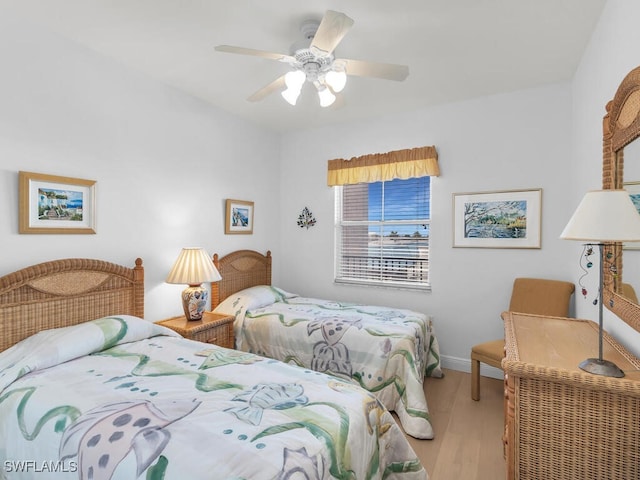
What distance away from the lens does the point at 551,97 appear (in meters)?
2.83

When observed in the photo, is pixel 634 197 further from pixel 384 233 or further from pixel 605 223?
pixel 384 233

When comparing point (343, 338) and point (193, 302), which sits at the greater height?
point (193, 302)

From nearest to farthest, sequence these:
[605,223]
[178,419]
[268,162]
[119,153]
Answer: [605,223]
[178,419]
[119,153]
[268,162]

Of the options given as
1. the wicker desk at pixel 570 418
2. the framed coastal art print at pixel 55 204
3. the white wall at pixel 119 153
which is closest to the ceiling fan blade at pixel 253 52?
the white wall at pixel 119 153

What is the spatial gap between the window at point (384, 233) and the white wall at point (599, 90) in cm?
129

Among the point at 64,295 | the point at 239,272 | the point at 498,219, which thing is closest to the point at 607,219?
the point at 498,219

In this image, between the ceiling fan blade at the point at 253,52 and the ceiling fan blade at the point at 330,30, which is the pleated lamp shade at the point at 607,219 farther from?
the ceiling fan blade at the point at 253,52

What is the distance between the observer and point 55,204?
2170 millimetres

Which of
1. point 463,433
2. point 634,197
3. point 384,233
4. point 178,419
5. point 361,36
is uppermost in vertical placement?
point 361,36

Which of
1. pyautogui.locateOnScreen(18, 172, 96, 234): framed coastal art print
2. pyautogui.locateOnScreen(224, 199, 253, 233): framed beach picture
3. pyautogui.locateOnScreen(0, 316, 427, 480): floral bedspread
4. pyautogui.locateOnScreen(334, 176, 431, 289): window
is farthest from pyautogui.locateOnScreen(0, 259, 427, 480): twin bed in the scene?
pyautogui.locateOnScreen(334, 176, 431, 289): window

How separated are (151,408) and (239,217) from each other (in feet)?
8.22

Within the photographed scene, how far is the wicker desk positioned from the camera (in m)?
1.15

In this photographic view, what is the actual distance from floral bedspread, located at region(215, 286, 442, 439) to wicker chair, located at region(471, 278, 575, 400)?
43 centimetres

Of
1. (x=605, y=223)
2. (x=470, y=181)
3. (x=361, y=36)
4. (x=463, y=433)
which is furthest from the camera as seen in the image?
(x=470, y=181)
